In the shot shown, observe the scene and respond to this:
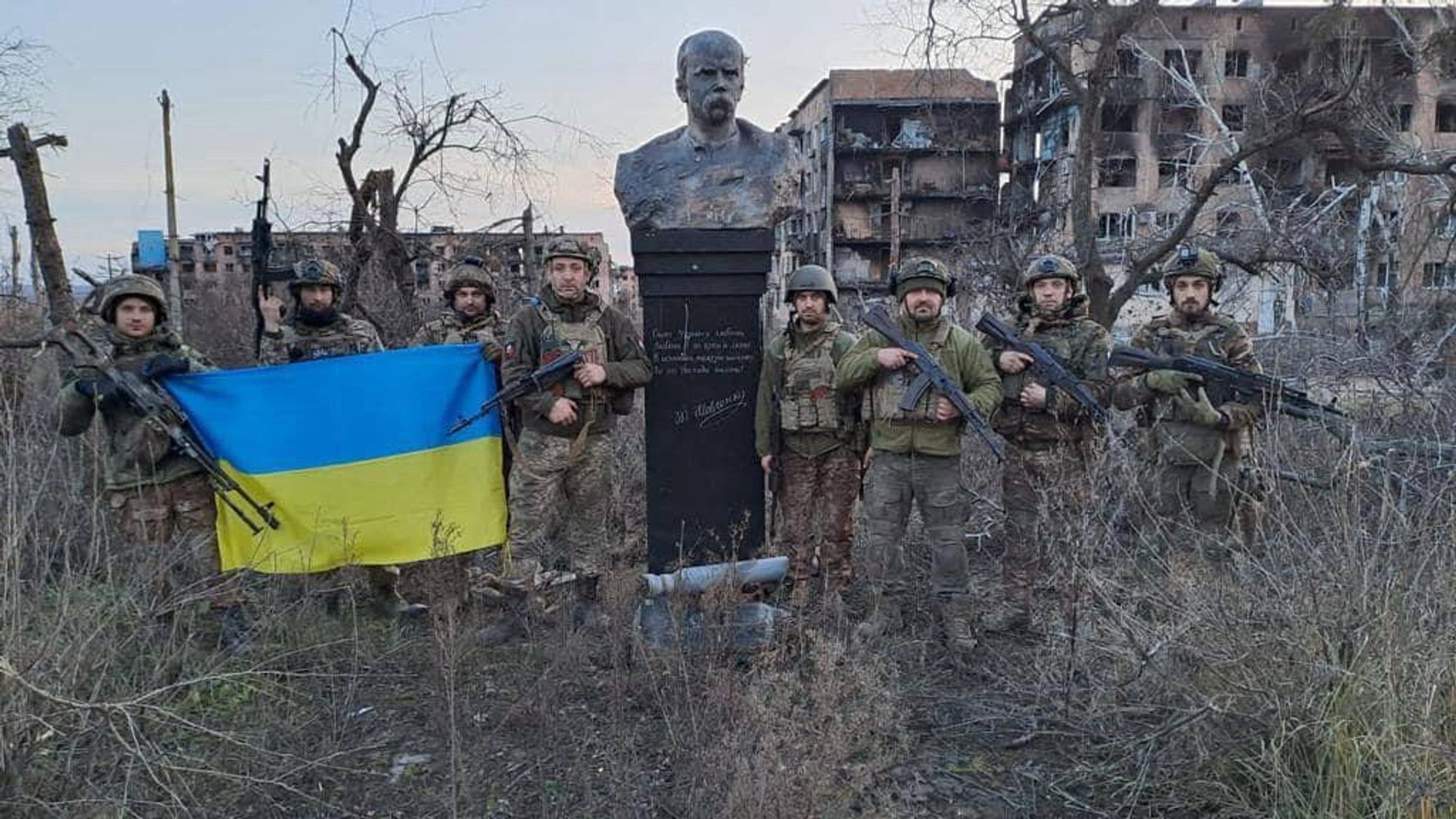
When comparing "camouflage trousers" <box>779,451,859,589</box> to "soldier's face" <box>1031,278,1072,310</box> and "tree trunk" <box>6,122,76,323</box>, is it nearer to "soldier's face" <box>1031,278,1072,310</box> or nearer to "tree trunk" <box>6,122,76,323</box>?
"soldier's face" <box>1031,278,1072,310</box>

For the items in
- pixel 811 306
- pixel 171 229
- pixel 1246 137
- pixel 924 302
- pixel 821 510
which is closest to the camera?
pixel 924 302

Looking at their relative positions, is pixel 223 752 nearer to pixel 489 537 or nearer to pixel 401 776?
pixel 401 776

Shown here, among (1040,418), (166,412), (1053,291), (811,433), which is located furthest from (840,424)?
(166,412)

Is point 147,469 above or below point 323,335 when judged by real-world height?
below

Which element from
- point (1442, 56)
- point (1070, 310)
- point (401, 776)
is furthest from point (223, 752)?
point (1442, 56)

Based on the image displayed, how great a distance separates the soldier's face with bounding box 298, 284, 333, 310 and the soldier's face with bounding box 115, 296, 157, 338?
81 cm

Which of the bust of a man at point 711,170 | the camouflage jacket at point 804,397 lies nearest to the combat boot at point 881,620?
the camouflage jacket at point 804,397

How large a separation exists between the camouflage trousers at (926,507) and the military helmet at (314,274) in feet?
10.7

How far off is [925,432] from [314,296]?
11.6 feet

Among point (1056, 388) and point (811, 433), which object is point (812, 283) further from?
point (1056, 388)

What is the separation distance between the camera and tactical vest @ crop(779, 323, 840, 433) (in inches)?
200

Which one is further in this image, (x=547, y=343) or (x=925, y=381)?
(x=547, y=343)

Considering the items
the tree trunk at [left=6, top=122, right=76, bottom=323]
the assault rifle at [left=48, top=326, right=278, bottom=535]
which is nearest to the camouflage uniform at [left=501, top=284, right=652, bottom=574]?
the assault rifle at [left=48, top=326, right=278, bottom=535]

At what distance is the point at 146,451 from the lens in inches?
183
